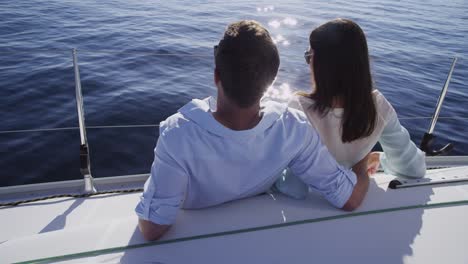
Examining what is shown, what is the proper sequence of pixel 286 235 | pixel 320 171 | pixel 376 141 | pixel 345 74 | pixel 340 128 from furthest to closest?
1. pixel 376 141
2. pixel 340 128
3. pixel 345 74
4. pixel 320 171
5. pixel 286 235

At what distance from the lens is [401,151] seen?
157 cm

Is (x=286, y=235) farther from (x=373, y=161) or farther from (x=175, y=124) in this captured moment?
(x=373, y=161)

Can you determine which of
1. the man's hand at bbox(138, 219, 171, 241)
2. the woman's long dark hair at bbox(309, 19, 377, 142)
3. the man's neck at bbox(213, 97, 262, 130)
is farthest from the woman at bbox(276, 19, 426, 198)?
the man's hand at bbox(138, 219, 171, 241)

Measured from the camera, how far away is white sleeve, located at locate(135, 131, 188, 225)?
1013 millimetres

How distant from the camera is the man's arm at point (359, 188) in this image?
1221 millimetres

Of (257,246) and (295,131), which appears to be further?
(295,131)

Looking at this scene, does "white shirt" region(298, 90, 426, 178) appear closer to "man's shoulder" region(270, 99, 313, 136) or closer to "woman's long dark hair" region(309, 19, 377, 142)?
"woman's long dark hair" region(309, 19, 377, 142)

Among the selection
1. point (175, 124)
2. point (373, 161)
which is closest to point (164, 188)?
point (175, 124)

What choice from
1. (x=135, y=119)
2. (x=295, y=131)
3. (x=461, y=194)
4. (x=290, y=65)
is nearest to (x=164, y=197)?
(x=295, y=131)

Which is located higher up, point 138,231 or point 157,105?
point 138,231

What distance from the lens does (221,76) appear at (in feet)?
3.29

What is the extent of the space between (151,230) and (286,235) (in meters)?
0.36

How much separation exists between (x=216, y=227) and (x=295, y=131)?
354 mm

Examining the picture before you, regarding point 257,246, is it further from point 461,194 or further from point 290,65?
point 290,65
